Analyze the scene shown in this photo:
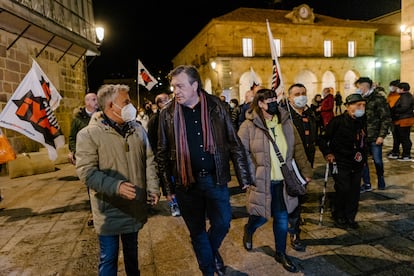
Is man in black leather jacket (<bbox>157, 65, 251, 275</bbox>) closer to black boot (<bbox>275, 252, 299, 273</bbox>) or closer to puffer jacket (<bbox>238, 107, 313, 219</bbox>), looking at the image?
puffer jacket (<bbox>238, 107, 313, 219</bbox>)

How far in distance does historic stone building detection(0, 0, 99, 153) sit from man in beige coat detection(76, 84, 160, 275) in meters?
6.34

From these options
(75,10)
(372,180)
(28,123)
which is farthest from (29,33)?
(372,180)

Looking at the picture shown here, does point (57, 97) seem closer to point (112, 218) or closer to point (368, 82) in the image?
point (112, 218)

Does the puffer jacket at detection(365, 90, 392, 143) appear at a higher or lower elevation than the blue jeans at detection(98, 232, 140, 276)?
higher

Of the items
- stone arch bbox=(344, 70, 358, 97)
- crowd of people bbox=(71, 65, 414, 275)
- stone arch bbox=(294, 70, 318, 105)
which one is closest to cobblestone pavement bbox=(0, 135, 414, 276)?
crowd of people bbox=(71, 65, 414, 275)

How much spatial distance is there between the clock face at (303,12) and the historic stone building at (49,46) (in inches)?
963

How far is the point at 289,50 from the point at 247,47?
4.76m

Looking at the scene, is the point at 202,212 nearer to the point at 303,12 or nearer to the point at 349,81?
the point at 303,12

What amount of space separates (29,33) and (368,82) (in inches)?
385

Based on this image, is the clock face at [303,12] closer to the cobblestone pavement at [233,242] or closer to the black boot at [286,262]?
the cobblestone pavement at [233,242]

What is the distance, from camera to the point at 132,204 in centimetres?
262

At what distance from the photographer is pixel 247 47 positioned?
104 feet

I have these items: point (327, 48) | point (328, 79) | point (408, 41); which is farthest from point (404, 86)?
point (328, 79)

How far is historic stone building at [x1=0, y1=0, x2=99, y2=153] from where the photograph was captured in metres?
8.66
